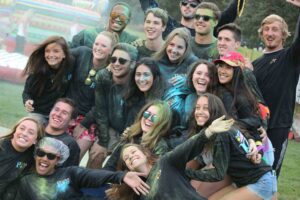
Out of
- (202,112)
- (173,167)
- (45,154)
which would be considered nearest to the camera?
(173,167)

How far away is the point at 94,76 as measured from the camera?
5.71 metres

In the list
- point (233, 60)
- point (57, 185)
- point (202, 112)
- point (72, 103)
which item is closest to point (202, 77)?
point (233, 60)

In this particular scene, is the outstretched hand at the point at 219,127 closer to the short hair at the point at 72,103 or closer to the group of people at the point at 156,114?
the group of people at the point at 156,114

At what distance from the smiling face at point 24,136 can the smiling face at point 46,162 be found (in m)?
0.20

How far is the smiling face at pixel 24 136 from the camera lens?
499 centimetres

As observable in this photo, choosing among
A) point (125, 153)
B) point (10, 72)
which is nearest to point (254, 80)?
point (125, 153)

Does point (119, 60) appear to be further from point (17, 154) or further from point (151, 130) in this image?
point (17, 154)

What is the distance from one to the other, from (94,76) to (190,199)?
2022 millimetres

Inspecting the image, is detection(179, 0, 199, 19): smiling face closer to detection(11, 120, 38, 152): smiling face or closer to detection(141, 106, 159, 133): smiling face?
detection(141, 106, 159, 133): smiling face

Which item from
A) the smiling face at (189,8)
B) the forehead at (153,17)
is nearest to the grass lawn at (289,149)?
the smiling face at (189,8)

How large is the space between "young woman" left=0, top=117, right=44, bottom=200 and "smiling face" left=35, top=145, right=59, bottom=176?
0.65ft

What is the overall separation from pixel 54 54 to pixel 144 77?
113 centimetres

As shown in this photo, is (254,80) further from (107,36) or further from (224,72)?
(107,36)

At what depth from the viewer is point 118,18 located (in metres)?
5.97
